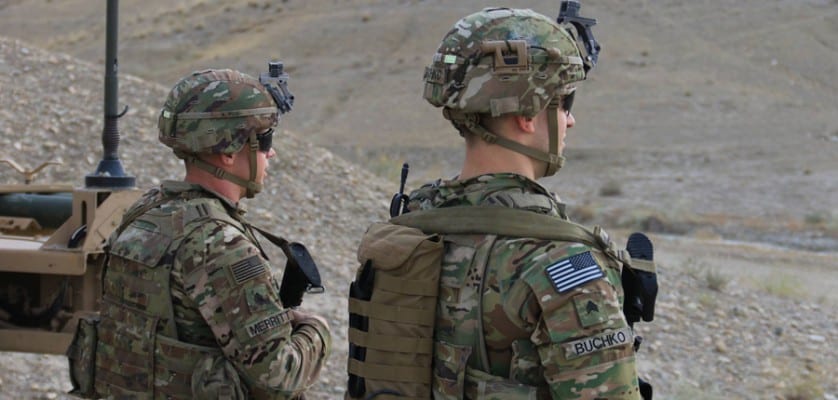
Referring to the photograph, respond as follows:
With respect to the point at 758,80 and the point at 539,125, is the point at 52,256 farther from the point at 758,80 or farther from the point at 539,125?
the point at 758,80

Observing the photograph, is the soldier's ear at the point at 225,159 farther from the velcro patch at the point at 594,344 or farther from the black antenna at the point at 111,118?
the black antenna at the point at 111,118

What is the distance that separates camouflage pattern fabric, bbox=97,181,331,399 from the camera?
10.3ft

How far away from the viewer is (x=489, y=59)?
8.54ft

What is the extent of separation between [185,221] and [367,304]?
0.88 m

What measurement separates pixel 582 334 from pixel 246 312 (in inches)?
46.9

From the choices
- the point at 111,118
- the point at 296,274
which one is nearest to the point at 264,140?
the point at 296,274

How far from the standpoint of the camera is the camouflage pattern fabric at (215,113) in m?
3.45

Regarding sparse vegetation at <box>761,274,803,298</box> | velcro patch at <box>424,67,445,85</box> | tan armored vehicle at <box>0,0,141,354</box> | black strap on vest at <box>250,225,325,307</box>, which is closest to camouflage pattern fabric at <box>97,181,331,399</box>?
black strap on vest at <box>250,225,325,307</box>

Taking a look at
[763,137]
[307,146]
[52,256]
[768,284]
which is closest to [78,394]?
[52,256]

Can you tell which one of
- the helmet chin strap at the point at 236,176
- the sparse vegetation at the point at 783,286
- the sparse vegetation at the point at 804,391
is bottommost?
the sparse vegetation at the point at 783,286

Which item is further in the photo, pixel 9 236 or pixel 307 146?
pixel 307 146

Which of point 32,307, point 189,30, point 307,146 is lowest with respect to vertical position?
point 189,30

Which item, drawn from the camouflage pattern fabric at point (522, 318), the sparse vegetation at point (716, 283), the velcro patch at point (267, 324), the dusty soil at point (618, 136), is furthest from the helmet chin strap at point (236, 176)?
the sparse vegetation at point (716, 283)

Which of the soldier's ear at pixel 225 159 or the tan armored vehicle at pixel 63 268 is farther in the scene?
the tan armored vehicle at pixel 63 268
